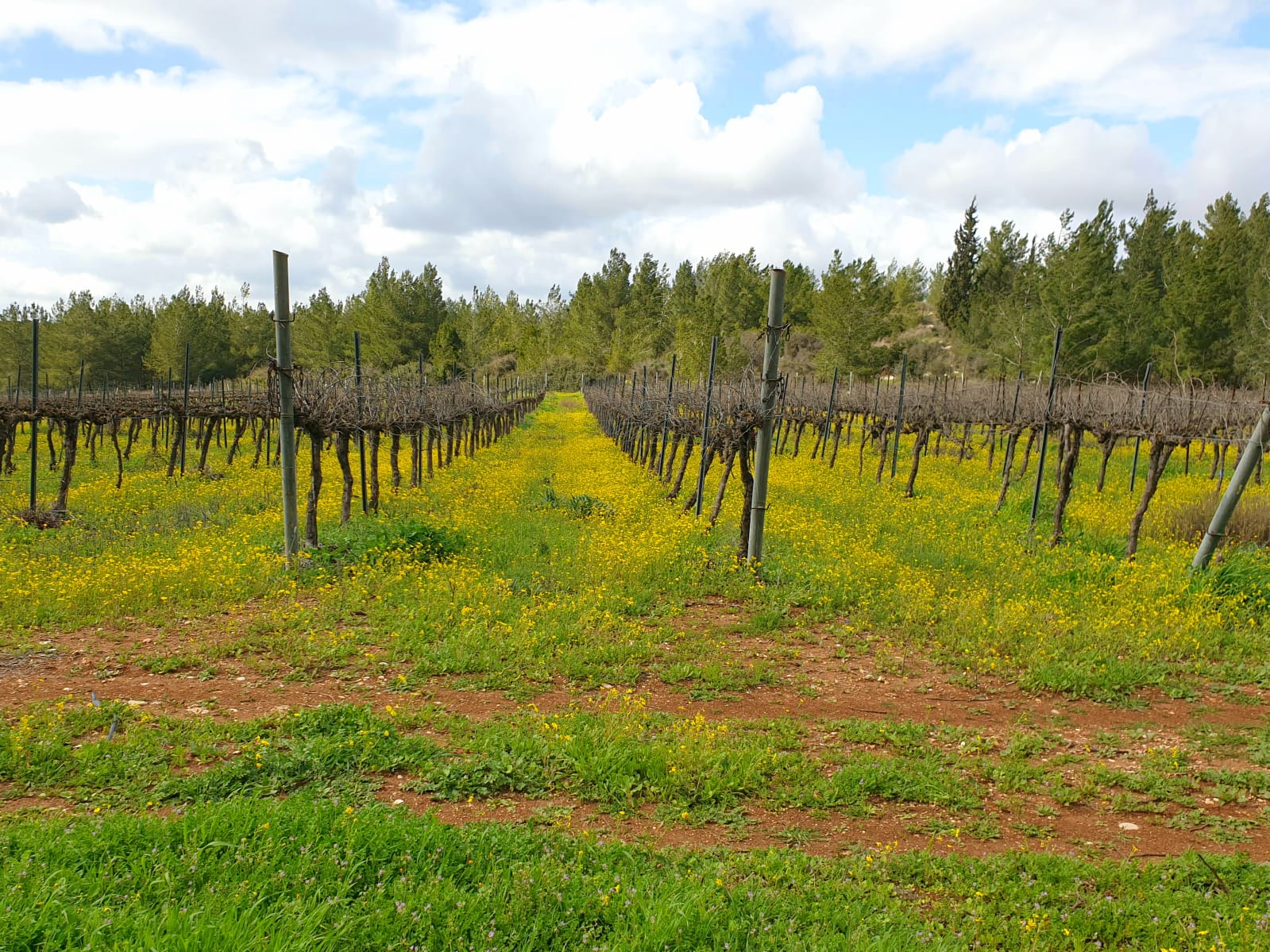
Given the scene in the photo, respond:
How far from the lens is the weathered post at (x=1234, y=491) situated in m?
9.92

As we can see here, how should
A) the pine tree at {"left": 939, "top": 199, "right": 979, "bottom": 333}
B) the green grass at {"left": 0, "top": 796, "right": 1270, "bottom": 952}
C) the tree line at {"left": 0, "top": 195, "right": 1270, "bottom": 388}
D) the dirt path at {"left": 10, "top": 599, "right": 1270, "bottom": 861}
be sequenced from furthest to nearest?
1. the pine tree at {"left": 939, "top": 199, "right": 979, "bottom": 333}
2. the tree line at {"left": 0, "top": 195, "right": 1270, "bottom": 388}
3. the dirt path at {"left": 10, "top": 599, "right": 1270, "bottom": 861}
4. the green grass at {"left": 0, "top": 796, "right": 1270, "bottom": 952}

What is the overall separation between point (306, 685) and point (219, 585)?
12.0 feet

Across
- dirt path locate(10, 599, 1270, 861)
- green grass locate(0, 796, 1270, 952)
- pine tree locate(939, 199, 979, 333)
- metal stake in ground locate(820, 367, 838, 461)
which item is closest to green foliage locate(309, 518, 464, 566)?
dirt path locate(10, 599, 1270, 861)

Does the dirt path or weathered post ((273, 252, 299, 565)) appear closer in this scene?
the dirt path

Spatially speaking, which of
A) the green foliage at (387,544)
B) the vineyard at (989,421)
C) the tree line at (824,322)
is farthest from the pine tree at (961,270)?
the green foliage at (387,544)

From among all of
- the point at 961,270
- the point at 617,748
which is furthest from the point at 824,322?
the point at 617,748

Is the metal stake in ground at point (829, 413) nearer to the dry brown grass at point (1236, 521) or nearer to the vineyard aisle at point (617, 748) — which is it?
the dry brown grass at point (1236, 521)

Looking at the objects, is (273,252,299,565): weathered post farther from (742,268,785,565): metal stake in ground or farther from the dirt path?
(742,268,785,565): metal stake in ground

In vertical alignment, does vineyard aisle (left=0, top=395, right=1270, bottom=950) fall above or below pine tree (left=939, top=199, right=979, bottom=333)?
below

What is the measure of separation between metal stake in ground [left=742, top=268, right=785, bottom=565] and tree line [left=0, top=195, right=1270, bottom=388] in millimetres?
22696

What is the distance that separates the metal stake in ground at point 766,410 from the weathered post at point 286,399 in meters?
6.81

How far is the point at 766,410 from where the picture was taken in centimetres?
1125

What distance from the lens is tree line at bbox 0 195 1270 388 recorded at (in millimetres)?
38594

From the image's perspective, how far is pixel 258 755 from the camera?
5.07 metres
